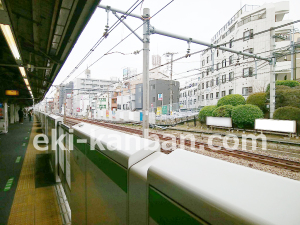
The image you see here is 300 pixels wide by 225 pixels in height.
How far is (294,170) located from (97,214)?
21.7 ft

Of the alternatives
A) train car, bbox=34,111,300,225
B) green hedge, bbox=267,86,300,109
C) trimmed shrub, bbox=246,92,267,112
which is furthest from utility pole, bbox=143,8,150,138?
trimmed shrub, bbox=246,92,267,112

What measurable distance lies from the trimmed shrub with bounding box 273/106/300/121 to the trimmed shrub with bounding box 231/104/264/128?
1.22 meters

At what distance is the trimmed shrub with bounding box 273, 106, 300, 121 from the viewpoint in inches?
424

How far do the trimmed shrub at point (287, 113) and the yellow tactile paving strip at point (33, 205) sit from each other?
13.0 m

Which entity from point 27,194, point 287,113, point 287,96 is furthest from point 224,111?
point 27,194

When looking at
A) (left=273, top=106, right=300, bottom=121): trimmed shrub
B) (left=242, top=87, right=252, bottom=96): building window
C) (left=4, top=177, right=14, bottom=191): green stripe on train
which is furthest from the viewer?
(left=242, top=87, right=252, bottom=96): building window

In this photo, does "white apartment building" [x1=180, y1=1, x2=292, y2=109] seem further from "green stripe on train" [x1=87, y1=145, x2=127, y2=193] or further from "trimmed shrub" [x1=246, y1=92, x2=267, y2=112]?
"green stripe on train" [x1=87, y1=145, x2=127, y2=193]

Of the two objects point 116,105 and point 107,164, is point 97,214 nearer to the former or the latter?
point 107,164

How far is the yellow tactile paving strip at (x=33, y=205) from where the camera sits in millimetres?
3285

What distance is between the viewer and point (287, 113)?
36.5 ft

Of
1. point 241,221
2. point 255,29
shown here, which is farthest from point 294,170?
point 255,29

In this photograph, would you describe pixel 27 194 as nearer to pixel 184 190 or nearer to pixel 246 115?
pixel 184 190

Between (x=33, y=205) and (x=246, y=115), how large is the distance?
525 inches

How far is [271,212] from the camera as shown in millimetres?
499
